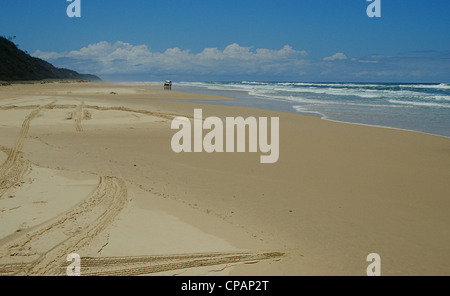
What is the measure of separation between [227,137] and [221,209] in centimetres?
578

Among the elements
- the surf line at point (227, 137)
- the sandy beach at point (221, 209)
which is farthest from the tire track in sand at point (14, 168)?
the surf line at point (227, 137)

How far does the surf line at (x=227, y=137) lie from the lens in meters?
9.25

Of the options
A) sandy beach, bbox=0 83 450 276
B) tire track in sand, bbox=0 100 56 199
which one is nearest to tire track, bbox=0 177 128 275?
sandy beach, bbox=0 83 450 276

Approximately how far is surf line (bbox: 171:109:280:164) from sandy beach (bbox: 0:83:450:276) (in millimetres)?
518

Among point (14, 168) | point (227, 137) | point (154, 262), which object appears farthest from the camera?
point (227, 137)

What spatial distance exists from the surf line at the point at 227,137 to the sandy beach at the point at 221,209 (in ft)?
1.70

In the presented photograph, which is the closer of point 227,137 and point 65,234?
point 65,234

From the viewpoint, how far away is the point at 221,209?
5.24 metres

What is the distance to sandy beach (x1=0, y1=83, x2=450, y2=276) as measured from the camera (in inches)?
146

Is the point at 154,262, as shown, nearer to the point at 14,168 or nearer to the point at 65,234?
the point at 65,234

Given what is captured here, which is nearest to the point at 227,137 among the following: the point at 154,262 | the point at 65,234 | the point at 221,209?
the point at 221,209

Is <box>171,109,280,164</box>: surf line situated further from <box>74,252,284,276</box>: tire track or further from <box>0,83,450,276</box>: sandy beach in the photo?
<box>74,252,284,276</box>: tire track
